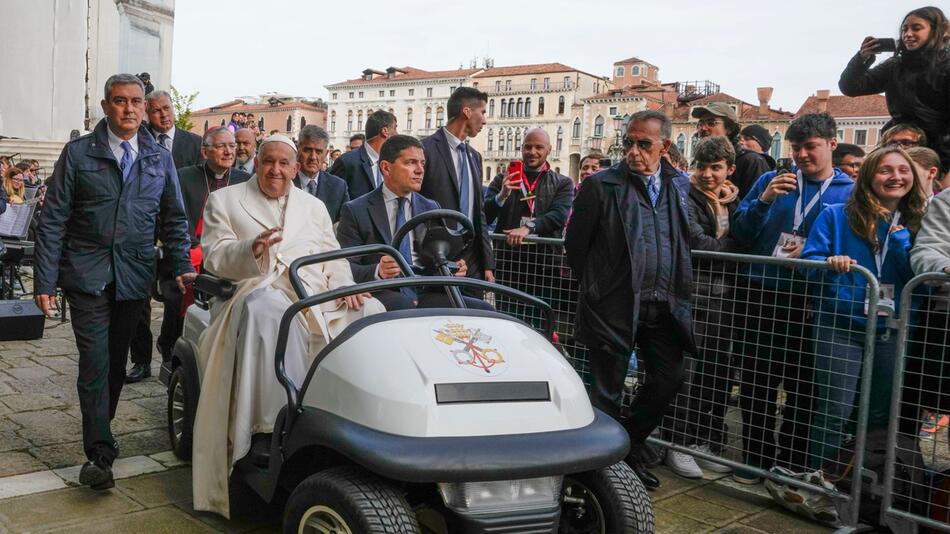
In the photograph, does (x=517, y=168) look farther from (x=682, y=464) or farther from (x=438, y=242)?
(x=438, y=242)

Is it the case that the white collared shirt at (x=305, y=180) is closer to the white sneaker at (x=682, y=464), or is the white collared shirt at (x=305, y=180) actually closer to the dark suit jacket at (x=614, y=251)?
the dark suit jacket at (x=614, y=251)

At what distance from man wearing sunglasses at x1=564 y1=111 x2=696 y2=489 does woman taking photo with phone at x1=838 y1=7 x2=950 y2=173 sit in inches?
77.2

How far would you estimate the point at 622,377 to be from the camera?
13.8 feet

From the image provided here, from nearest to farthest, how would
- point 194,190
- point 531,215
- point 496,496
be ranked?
point 496,496, point 194,190, point 531,215

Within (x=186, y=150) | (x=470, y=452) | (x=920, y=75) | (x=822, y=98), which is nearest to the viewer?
(x=470, y=452)

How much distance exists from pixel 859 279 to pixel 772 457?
1112 millimetres

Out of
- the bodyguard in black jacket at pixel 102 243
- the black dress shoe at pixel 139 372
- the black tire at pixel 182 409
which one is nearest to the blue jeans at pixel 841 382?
the black tire at pixel 182 409

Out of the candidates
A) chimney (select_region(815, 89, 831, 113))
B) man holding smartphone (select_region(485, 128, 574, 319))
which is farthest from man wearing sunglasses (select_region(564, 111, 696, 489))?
chimney (select_region(815, 89, 831, 113))

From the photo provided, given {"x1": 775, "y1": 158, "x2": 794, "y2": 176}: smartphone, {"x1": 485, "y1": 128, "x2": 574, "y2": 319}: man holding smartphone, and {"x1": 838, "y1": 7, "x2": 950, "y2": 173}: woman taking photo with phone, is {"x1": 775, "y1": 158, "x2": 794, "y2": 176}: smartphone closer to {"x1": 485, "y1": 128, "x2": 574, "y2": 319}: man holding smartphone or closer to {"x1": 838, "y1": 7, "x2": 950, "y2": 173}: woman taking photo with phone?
{"x1": 838, "y1": 7, "x2": 950, "y2": 173}: woman taking photo with phone

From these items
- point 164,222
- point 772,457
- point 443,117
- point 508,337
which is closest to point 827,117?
point 772,457

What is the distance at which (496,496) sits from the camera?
248cm

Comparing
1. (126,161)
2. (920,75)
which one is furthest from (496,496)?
(920,75)

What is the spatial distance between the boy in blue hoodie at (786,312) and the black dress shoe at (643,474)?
22.9 inches

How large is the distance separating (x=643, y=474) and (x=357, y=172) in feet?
12.2
